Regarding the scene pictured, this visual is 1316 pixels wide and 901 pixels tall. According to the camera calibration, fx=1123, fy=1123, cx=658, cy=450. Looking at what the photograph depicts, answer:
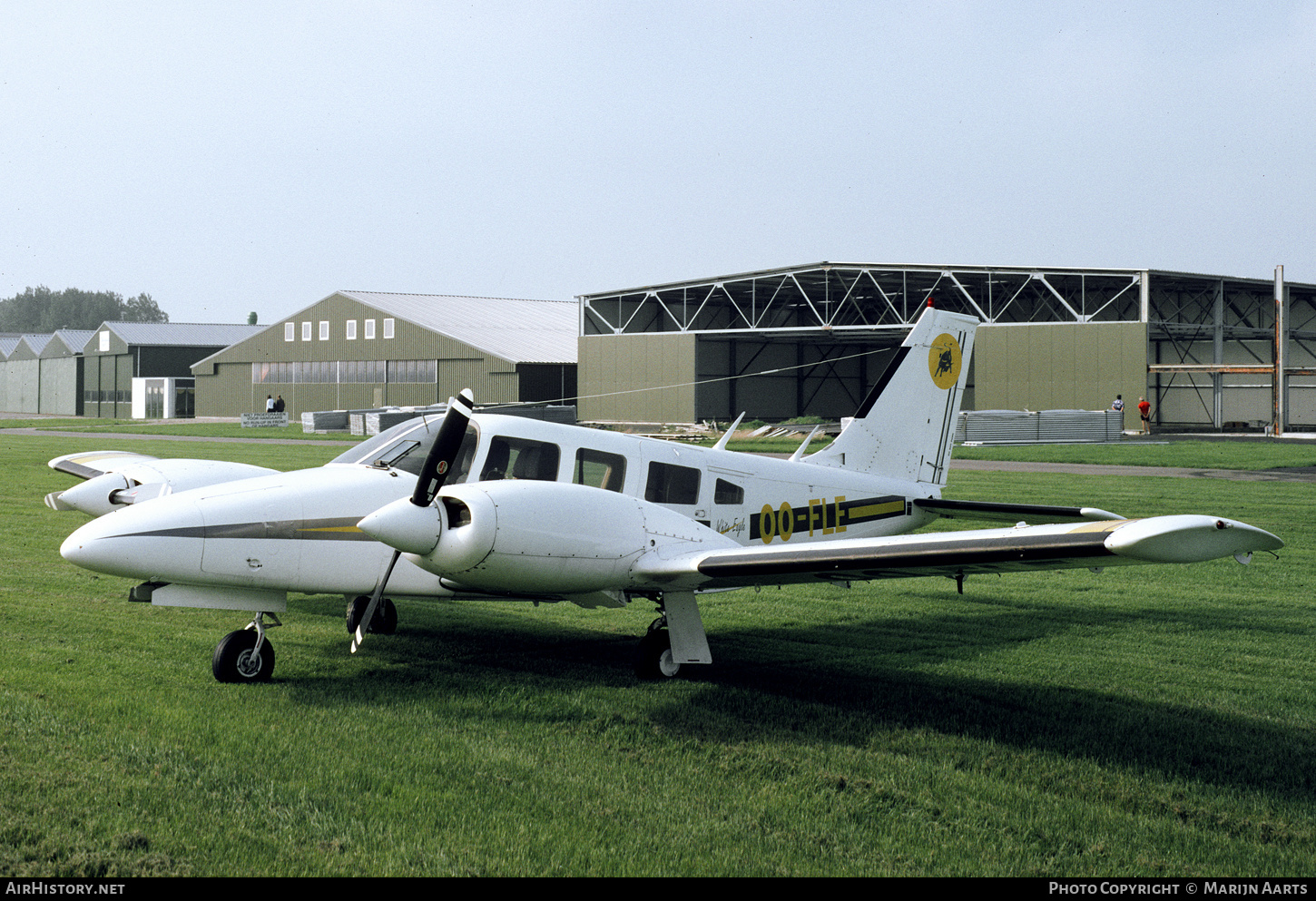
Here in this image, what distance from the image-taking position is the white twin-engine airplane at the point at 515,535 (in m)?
7.83

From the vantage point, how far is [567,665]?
393 inches

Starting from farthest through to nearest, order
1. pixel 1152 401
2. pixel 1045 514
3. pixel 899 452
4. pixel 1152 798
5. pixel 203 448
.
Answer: pixel 1152 401, pixel 203 448, pixel 899 452, pixel 1045 514, pixel 1152 798

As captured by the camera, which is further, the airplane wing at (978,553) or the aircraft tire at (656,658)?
the aircraft tire at (656,658)

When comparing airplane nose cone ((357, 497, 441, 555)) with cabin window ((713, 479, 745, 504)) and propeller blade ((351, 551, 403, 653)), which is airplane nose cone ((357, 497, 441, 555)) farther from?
cabin window ((713, 479, 745, 504))

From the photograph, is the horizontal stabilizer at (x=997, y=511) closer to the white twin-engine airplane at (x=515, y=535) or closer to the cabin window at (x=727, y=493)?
the white twin-engine airplane at (x=515, y=535)

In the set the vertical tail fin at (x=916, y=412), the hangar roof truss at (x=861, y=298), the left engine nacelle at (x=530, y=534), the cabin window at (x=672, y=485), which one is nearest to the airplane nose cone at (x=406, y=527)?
the left engine nacelle at (x=530, y=534)

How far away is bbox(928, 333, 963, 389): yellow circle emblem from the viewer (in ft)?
44.2

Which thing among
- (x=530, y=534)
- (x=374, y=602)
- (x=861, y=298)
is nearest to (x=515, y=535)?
(x=530, y=534)

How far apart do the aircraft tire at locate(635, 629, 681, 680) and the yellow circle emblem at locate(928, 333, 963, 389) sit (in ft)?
18.7

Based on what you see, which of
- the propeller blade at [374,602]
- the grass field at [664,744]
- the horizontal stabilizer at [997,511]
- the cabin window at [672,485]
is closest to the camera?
the grass field at [664,744]

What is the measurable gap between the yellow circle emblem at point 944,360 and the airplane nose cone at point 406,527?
736cm

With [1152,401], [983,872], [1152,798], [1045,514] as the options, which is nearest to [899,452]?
[1045,514]

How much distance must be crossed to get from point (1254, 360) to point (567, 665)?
57662 millimetres
